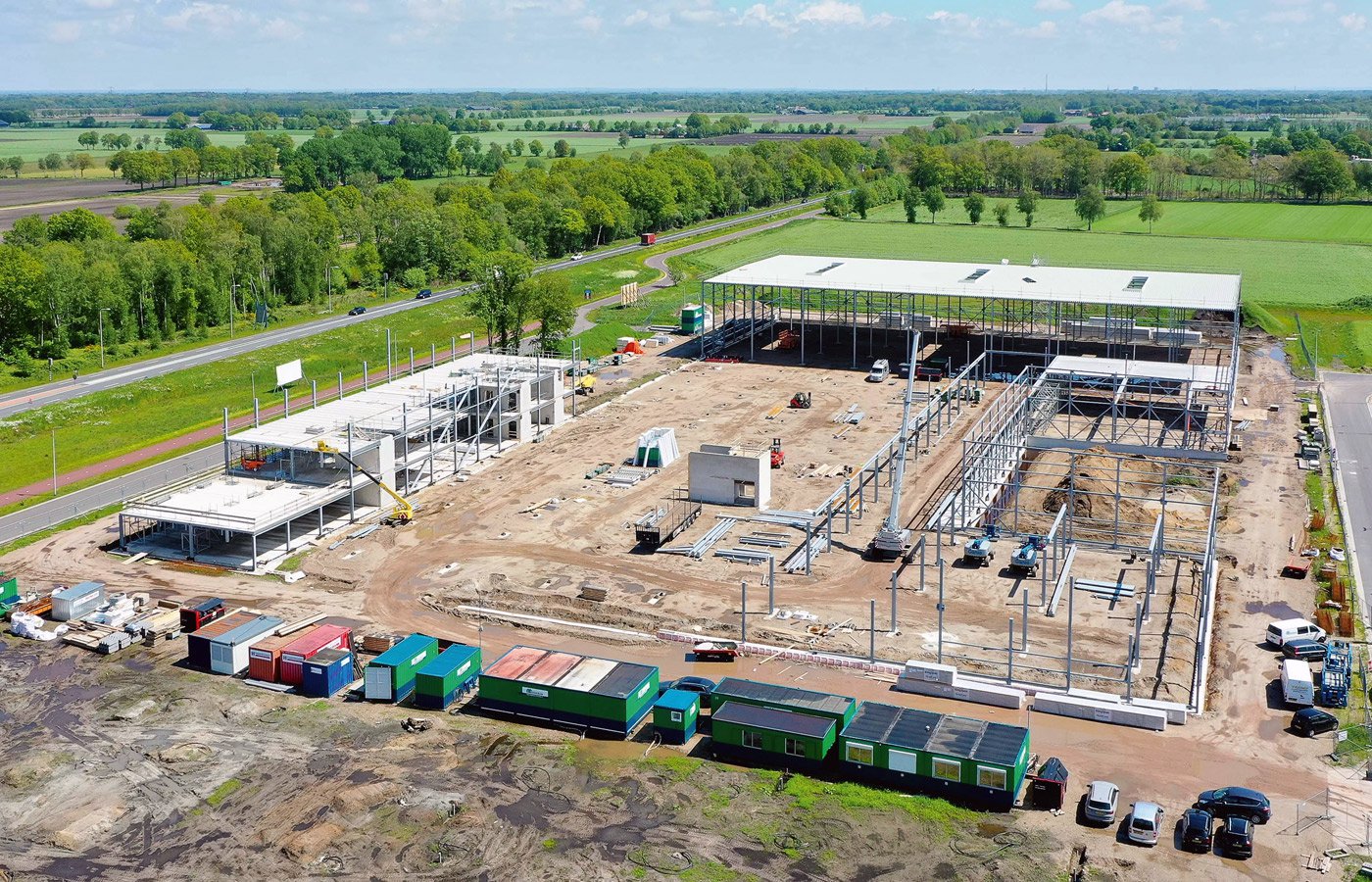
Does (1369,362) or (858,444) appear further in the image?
(1369,362)

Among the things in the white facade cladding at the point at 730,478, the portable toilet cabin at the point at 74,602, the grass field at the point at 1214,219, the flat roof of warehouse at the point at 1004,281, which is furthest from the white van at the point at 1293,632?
the grass field at the point at 1214,219

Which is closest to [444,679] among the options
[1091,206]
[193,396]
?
[193,396]

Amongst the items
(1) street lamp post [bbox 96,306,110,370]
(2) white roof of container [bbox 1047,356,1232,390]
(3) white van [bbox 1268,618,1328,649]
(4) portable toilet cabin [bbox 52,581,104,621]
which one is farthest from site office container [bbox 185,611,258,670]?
(1) street lamp post [bbox 96,306,110,370]

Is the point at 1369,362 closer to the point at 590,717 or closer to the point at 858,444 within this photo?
the point at 858,444

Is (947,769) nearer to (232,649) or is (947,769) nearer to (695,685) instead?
(695,685)

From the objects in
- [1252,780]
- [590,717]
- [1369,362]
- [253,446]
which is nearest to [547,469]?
[253,446]

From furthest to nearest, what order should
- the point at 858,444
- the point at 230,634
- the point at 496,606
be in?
the point at 858,444
the point at 496,606
the point at 230,634
